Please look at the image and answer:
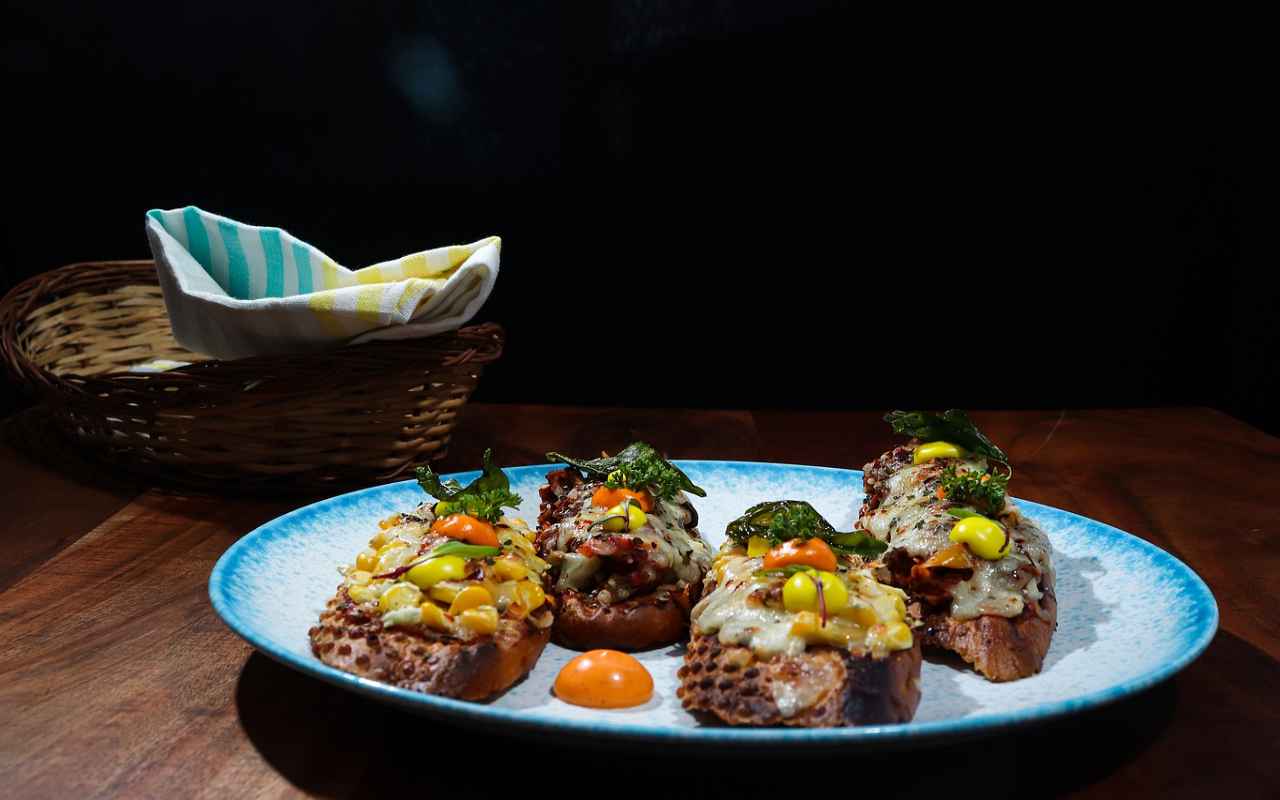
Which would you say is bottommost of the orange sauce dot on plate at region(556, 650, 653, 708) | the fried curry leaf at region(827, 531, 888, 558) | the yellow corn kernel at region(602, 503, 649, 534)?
the orange sauce dot on plate at region(556, 650, 653, 708)

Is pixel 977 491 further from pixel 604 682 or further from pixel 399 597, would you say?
pixel 399 597

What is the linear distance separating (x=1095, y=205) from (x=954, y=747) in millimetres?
3859

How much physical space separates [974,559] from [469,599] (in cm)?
89

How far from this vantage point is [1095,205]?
196 inches

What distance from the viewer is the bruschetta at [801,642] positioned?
1651mm

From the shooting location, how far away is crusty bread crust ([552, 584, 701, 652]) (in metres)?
2.12

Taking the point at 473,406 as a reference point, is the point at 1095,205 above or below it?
above

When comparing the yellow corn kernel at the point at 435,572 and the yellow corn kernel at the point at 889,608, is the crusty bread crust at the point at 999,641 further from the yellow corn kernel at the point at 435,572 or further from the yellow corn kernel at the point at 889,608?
the yellow corn kernel at the point at 435,572

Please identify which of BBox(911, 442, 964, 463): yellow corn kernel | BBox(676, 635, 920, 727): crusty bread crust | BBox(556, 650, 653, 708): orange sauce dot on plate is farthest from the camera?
BBox(911, 442, 964, 463): yellow corn kernel

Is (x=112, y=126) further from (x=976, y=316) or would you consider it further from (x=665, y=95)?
(x=976, y=316)

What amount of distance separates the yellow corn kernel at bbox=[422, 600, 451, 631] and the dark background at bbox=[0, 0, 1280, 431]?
10.7 ft

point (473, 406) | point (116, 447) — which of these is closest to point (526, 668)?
point (116, 447)

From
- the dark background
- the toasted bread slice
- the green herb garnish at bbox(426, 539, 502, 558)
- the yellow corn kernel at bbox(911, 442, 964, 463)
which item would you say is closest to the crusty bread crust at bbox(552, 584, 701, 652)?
the toasted bread slice

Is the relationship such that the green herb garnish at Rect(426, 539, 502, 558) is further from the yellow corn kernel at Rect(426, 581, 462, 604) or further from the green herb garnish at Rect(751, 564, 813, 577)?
the green herb garnish at Rect(751, 564, 813, 577)
